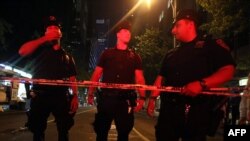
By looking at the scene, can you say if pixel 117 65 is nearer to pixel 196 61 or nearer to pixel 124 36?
pixel 124 36

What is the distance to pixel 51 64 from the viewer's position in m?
6.35

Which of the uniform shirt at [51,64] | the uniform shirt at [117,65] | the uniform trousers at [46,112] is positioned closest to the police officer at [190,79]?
the uniform shirt at [117,65]

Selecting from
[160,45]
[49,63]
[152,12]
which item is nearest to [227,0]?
[49,63]

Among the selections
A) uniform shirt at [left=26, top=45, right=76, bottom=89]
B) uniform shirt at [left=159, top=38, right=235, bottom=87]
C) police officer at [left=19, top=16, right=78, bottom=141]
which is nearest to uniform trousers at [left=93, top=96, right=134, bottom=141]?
police officer at [left=19, top=16, right=78, bottom=141]

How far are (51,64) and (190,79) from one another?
2.42 m

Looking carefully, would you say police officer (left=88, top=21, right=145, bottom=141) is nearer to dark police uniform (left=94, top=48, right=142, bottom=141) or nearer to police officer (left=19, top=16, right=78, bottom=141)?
dark police uniform (left=94, top=48, right=142, bottom=141)

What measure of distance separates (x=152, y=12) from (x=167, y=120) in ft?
307

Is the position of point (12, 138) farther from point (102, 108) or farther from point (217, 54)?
point (217, 54)

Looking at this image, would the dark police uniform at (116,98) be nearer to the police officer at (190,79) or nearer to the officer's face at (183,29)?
the police officer at (190,79)

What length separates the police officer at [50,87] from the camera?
20.1ft

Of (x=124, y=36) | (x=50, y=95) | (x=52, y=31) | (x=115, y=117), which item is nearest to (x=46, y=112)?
(x=50, y=95)

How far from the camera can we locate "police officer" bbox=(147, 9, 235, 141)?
4.52 metres

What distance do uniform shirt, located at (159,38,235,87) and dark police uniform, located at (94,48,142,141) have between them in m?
1.22

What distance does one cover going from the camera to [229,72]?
177 inches
